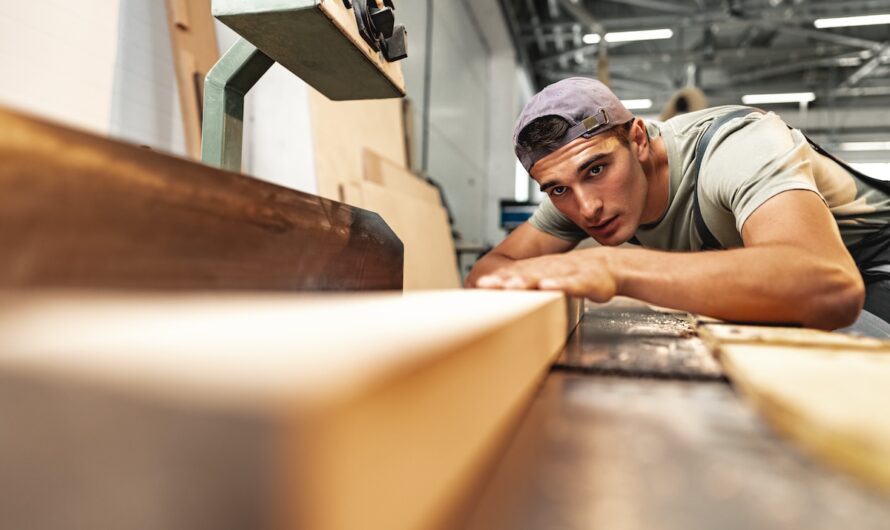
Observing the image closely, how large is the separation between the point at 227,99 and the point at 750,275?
110 cm

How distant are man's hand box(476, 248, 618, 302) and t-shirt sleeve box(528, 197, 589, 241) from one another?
101cm

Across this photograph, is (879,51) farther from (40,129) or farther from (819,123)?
(40,129)

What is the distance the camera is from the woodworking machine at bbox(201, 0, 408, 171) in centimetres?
82

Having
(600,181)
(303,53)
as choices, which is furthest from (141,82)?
(600,181)

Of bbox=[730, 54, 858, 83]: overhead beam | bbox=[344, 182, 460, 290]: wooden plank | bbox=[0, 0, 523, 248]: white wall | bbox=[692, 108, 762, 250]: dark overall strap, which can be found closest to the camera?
bbox=[692, 108, 762, 250]: dark overall strap

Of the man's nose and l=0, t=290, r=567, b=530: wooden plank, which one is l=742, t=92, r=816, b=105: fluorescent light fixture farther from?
l=0, t=290, r=567, b=530: wooden plank

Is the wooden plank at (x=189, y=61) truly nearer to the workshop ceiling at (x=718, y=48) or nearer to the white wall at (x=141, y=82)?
the white wall at (x=141, y=82)

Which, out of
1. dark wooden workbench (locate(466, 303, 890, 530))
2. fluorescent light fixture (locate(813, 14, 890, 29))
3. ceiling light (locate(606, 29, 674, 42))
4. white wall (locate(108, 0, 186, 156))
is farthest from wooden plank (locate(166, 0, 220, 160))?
fluorescent light fixture (locate(813, 14, 890, 29))

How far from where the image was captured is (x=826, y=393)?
1.50ft

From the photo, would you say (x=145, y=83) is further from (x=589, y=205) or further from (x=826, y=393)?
(x=826, y=393)

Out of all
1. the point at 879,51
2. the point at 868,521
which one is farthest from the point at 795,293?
the point at 879,51

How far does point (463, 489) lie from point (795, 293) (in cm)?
96

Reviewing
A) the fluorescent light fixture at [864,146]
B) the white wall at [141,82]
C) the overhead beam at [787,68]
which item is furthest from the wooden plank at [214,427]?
the fluorescent light fixture at [864,146]

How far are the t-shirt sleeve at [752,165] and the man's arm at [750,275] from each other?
0.19ft
